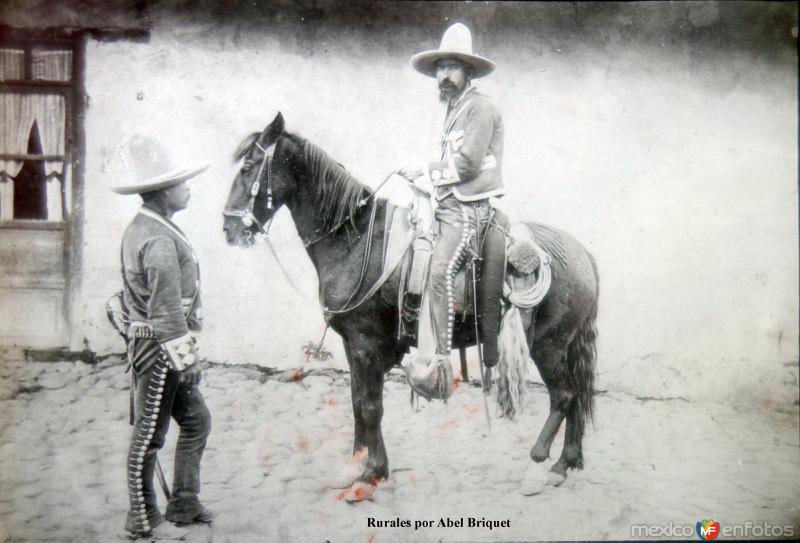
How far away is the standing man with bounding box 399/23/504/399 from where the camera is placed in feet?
10.2

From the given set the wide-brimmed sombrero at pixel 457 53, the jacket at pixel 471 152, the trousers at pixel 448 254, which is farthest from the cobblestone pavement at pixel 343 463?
the wide-brimmed sombrero at pixel 457 53

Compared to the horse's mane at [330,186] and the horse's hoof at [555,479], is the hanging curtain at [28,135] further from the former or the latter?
the horse's hoof at [555,479]

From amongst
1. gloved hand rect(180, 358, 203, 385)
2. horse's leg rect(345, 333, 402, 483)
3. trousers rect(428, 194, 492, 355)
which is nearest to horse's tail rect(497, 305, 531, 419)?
trousers rect(428, 194, 492, 355)

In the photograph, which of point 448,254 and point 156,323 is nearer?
point 156,323

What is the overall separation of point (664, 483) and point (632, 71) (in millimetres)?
2562

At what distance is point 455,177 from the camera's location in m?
3.21

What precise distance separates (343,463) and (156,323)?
1.33 metres

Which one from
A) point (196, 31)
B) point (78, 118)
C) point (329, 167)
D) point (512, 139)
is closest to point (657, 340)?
point (512, 139)

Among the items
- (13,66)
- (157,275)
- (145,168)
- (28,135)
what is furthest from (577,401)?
(13,66)

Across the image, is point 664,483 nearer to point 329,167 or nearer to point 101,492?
point 329,167

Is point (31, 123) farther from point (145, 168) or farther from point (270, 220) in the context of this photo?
point (270, 220)

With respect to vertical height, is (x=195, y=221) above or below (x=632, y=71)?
below

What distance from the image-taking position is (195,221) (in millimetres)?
3484

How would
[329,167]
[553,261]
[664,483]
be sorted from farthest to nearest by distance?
[664,483] < [553,261] < [329,167]
